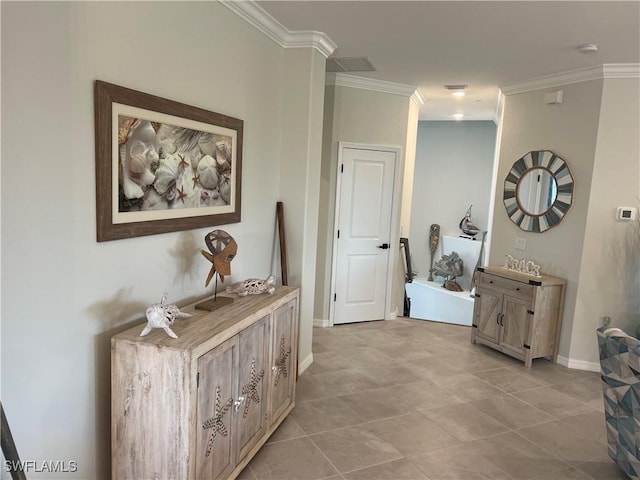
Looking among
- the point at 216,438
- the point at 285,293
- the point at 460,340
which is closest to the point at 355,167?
the point at 460,340

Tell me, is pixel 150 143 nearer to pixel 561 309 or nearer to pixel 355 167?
pixel 355 167

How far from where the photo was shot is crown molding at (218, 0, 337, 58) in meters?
2.76

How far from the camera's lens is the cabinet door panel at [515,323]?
4125 millimetres

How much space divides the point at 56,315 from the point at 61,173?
55cm

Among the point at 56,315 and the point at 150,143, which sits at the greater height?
the point at 150,143

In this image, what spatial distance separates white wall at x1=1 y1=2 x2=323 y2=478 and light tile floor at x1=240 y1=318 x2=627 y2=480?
1017 millimetres

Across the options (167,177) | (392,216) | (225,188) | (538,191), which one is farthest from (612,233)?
(167,177)

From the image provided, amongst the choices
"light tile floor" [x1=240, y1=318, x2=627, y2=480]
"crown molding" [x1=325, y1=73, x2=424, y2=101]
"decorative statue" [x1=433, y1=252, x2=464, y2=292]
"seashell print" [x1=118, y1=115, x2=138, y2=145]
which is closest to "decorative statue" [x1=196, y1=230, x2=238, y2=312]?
"seashell print" [x1=118, y1=115, x2=138, y2=145]

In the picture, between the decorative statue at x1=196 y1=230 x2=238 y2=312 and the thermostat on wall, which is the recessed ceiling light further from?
the decorative statue at x1=196 y1=230 x2=238 y2=312

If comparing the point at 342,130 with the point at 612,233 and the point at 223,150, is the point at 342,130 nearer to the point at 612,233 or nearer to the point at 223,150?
Result: the point at 223,150

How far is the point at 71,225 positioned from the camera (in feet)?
5.72

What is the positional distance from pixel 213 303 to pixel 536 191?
11.7 feet

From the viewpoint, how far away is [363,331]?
16.3ft

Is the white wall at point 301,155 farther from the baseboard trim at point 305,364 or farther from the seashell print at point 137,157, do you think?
the seashell print at point 137,157
